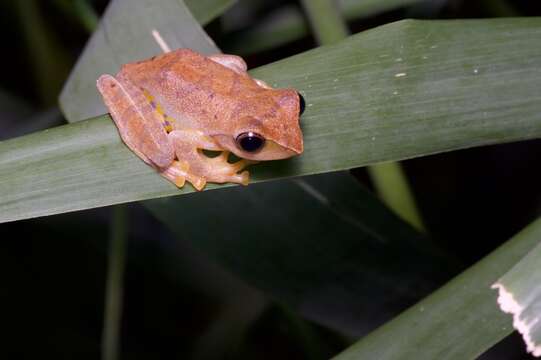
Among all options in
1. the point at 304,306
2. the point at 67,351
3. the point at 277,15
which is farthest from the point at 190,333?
the point at 277,15

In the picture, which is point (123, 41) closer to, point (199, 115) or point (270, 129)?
point (199, 115)

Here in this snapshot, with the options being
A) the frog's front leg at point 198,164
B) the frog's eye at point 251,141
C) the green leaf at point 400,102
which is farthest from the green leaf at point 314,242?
the green leaf at point 400,102

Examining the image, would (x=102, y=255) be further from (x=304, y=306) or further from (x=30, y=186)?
(x=30, y=186)

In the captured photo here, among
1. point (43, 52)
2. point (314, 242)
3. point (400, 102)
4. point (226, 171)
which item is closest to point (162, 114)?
point (226, 171)

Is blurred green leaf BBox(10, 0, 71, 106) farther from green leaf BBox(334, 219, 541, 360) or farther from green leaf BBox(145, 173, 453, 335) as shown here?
green leaf BBox(334, 219, 541, 360)

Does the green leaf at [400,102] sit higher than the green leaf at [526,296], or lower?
higher

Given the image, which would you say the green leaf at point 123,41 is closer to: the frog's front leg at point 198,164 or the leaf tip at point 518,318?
the frog's front leg at point 198,164
